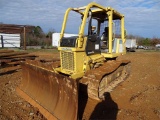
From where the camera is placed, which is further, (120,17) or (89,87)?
(120,17)

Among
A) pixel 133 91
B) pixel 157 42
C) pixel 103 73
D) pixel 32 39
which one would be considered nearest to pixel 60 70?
pixel 103 73

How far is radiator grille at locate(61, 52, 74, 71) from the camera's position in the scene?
5645 mm

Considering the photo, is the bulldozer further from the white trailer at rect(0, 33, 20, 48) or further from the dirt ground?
the white trailer at rect(0, 33, 20, 48)

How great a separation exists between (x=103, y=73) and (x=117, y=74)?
1686mm

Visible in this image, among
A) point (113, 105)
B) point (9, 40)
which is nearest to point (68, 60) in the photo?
point (113, 105)

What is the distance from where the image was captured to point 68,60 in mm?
5773

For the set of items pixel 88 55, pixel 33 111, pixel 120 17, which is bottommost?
pixel 33 111

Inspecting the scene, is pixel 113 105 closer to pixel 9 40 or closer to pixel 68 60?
pixel 68 60

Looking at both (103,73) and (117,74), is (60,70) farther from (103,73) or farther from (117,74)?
(117,74)

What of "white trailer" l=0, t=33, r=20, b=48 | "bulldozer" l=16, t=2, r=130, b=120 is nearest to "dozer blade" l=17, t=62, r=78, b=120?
"bulldozer" l=16, t=2, r=130, b=120

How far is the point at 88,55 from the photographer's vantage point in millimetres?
5875

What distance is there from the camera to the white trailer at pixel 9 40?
24694mm

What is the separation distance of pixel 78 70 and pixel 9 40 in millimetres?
21700

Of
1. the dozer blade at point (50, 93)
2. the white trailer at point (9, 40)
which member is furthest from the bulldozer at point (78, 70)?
the white trailer at point (9, 40)
